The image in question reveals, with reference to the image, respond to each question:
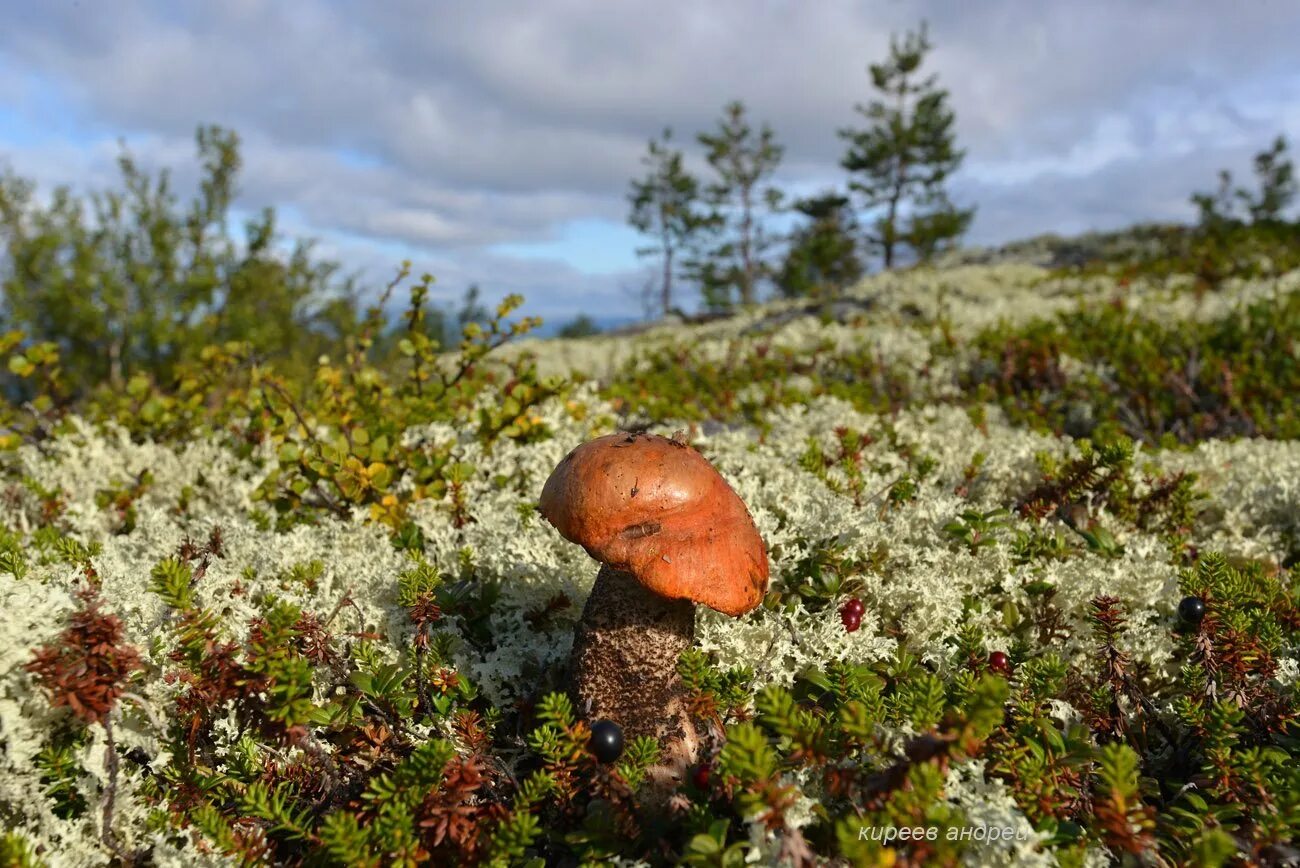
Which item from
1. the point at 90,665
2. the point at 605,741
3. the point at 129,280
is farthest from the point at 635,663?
the point at 129,280

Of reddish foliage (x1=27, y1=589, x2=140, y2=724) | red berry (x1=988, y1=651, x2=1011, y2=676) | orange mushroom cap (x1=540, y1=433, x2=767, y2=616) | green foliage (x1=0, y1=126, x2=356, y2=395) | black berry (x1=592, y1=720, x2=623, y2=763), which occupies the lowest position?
red berry (x1=988, y1=651, x2=1011, y2=676)

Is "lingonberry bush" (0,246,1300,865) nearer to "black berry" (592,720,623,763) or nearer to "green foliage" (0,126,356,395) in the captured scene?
"black berry" (592,720,623,763)

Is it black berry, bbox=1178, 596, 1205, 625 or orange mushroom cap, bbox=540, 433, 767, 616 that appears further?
black berry, bbox=1178, 596, 1205, 625

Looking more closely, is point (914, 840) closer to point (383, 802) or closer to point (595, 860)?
point (595, 860)

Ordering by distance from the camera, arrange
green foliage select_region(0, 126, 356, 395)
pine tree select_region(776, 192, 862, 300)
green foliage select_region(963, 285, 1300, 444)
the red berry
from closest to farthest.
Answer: the red berry → green foliage select_region(963, 285, 1300, 444) → green foliage select_region(0, 126, 356, 395) → pine tree select_region(776, 192, 862, 300)

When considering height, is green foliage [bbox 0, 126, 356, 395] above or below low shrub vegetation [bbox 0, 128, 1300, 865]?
above

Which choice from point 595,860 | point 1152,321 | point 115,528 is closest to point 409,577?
point 595,860

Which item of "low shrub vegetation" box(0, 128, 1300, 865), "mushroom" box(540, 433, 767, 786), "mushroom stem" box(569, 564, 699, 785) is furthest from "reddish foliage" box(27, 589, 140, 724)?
"mushroom stem" box(569, 564, 699, 785)
